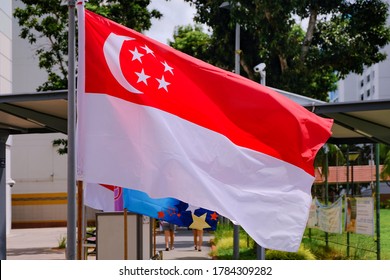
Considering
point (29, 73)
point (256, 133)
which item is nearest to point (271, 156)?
point (256, 133)

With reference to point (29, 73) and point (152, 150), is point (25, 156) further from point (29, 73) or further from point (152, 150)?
point (152, 150)

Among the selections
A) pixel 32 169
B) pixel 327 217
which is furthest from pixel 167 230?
pixel 32 169

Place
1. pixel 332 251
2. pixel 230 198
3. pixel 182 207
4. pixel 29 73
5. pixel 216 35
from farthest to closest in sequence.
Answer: pixel 29 73 < pixel 216 35 < pixel 332 251 < pixel 182 207 < pixel 230 198

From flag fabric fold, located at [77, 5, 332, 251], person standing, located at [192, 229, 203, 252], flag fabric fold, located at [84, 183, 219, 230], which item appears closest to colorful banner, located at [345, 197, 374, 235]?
flag fabric fold, located at [84, 183, 219, 230]

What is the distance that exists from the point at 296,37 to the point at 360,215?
13588 millimetres

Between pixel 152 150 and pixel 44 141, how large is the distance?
46253 millimetres

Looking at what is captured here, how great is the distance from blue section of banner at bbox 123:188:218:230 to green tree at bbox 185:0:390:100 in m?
15.3

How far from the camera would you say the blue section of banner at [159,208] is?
10891mm

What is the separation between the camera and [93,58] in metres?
7.54

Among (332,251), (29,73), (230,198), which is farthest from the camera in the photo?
(29,73)

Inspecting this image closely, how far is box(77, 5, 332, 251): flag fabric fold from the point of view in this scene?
7184mm

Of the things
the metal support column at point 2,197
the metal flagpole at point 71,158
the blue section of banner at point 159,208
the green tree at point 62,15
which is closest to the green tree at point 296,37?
the green tree at point 62,15

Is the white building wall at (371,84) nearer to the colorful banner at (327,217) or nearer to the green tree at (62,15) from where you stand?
the green tree at (62,15)

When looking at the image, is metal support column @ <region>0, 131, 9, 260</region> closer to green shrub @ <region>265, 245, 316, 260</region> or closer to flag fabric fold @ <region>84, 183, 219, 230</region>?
flag fabric fold @ <region>84, 183, 219, 230</region>
